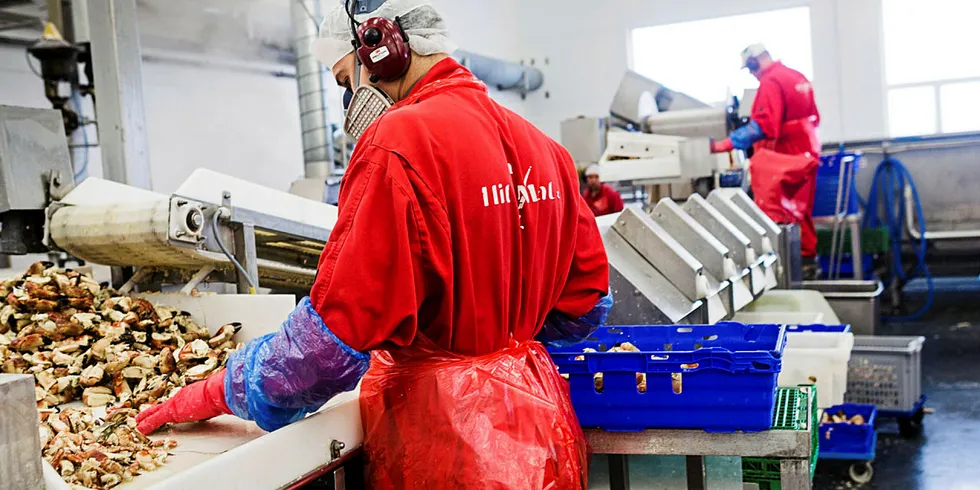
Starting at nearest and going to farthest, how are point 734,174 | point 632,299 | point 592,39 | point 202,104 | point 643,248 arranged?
point 632,299 < point 643,248 < point 734,174 < point 202,104 < point 592,39

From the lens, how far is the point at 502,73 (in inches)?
394

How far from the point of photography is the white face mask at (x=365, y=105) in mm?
1566

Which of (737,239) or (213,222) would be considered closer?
(213,222)

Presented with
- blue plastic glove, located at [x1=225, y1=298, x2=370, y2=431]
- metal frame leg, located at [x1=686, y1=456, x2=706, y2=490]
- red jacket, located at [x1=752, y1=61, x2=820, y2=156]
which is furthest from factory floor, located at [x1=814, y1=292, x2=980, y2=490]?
blue plastic glove, located at [x1=225, y1=298, x2=370, y2=431]

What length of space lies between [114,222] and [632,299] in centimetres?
152

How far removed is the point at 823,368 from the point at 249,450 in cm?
215

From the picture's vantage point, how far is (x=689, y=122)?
5.91 m

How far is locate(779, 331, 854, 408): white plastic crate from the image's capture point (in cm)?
285

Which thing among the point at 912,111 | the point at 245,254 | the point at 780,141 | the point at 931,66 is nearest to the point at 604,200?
the point at 780,141

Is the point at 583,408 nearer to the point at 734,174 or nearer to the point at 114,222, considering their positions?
the point at 114,222

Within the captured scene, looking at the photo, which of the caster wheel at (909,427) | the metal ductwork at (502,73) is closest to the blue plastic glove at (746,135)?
the caster wheel at (909,427)

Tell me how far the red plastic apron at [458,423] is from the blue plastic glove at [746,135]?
460 cm

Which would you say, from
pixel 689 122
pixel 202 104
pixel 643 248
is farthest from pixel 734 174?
pixel 202 104

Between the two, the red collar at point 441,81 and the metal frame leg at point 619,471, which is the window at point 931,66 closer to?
the metal frame leg at point 619,471
